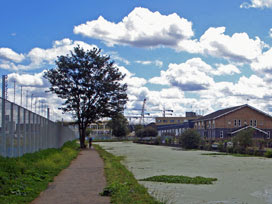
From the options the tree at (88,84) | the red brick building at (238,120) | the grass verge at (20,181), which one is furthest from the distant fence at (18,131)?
the red brick building at (238,120)

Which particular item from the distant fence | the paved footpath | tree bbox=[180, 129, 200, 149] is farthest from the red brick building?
the paved footpath

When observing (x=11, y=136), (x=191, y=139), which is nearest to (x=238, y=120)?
(x=191, y=139)

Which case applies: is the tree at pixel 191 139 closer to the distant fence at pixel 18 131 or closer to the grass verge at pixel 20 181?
the distant fence at pixel 18 131

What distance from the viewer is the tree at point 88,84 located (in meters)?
45.2

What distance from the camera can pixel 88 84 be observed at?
4500 centimetres

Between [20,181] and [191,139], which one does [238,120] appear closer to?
[191,139]

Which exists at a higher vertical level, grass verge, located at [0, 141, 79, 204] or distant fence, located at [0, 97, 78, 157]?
distant fence, located at [0, 97, 78, 157]

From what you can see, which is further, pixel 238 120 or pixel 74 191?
Answer: pixel 238 120

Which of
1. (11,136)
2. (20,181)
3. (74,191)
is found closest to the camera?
(74,191)

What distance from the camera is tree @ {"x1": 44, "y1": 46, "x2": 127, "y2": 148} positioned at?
4519 cm

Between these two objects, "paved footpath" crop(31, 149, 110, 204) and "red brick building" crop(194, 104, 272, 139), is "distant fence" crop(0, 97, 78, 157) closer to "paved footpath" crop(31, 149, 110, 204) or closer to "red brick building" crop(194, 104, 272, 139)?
"paved footpath" crop(31, 149, 110, 204)

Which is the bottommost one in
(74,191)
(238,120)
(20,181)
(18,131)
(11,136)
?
(74,191)

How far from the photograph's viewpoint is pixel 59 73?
1799 inches

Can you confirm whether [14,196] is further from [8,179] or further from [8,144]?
[8,144]
